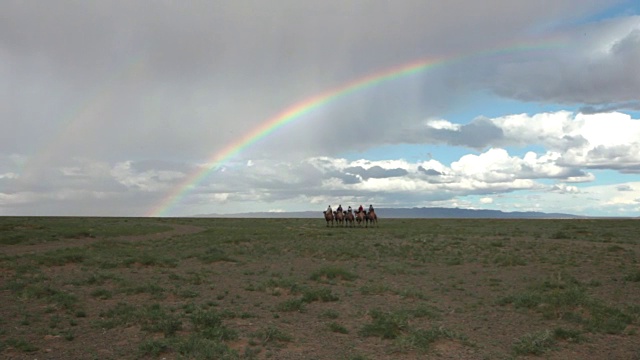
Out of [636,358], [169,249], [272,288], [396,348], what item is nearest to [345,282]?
[272,288]

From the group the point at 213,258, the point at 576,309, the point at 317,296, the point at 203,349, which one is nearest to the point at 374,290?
the point at 317,296

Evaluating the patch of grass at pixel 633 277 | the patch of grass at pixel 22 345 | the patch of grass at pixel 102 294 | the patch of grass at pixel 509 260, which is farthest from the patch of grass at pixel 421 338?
the patch of grass at pixel 509 260

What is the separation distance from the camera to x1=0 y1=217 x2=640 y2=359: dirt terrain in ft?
41.3

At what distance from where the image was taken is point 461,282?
23.2 meters

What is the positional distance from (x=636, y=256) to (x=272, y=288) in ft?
80.0

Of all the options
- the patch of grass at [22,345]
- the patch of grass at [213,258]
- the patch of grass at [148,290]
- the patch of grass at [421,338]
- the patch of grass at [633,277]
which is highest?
the patch of grass at [213,258]

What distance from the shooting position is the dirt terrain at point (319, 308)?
1259cm

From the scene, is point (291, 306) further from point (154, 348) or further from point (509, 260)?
point (509, 260)

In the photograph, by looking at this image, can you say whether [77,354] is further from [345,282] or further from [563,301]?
[563,301]

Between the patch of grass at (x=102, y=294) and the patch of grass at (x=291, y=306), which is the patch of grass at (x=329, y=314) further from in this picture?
the patch of grass at (x=102, y=294)

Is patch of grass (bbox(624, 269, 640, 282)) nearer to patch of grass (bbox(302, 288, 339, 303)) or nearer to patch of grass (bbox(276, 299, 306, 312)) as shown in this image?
patch of grass (bbox(302, 288, 339, 303))

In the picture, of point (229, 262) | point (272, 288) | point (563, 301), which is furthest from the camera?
point (229, 262)

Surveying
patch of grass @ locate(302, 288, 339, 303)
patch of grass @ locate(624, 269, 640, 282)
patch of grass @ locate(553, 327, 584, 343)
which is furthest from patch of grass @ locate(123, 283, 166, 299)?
patch of grass @ locate(624, 269, 640, 282)

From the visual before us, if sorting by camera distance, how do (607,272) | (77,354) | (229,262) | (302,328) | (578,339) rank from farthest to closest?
(229,262) → (607,272) → (302,328) → (578,339) → (77,354)
